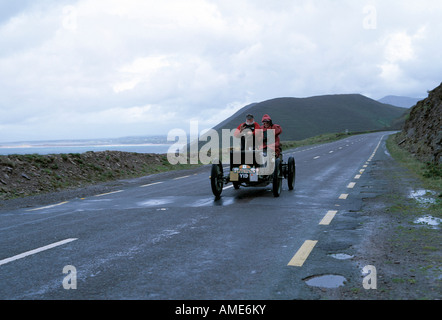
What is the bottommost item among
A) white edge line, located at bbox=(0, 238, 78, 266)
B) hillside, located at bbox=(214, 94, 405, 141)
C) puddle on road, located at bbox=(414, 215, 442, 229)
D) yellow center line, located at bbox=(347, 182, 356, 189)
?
white edge line, located at bbox=(0, 238, 78, 266)

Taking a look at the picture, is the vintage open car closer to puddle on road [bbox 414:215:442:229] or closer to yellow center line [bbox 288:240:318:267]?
puddle on road [bbox 414:215:442:229]

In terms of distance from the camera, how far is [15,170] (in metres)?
13.6

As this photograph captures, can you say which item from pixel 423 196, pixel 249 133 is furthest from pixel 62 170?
pixel 423 196

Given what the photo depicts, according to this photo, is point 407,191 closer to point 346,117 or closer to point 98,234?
point 98,234

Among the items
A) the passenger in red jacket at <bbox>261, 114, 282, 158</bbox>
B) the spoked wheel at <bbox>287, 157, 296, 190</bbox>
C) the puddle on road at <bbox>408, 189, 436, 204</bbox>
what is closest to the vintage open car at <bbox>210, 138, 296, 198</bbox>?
the passenger in red jacket at <bbox>261, 114, 282, 158</bbox>

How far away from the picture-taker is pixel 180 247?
17.7 feet

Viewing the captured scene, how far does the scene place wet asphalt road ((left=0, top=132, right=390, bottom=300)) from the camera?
3.91 metres

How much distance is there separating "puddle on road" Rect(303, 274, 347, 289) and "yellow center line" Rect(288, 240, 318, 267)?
43 cm

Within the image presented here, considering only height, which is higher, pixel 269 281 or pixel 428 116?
pixel 428 116
